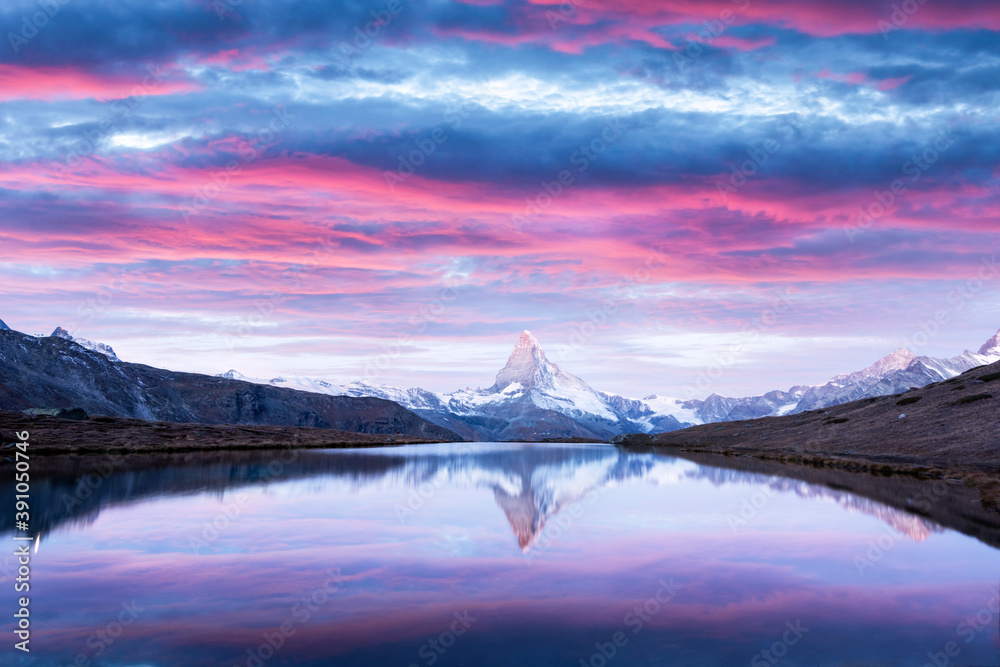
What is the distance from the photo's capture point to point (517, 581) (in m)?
20.0

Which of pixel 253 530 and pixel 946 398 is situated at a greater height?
pixel 946 398

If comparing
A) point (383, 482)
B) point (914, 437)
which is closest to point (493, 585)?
point (383, 482)

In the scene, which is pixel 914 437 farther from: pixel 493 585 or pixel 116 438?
pixel 116 438

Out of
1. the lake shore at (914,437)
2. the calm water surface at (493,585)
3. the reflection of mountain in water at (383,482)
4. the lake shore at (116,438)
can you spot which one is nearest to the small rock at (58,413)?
the lake shore at (116,438)

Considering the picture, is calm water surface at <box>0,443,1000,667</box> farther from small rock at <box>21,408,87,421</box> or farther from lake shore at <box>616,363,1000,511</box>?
small rock at <box>21,408,87,421</box>

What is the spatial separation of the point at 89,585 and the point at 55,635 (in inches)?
179

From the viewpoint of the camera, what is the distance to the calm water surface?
14078 mm

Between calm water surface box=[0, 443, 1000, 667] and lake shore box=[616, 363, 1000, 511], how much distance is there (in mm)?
18778

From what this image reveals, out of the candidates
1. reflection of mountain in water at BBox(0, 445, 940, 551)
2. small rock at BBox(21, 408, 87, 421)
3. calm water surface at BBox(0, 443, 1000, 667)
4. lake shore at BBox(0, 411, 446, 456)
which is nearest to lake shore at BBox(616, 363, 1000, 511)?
reflection of mountain in water at BBox(0, 445, 940, 551)

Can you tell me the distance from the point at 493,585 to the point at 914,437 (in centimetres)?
8547

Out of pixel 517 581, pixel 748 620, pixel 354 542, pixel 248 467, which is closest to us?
pixel 748 620

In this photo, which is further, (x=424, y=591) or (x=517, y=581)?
(x=517, y=581)

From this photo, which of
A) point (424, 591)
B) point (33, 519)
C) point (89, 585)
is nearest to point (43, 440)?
point (33, 519)

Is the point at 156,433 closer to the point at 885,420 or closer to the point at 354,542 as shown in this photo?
the point at 354,542
